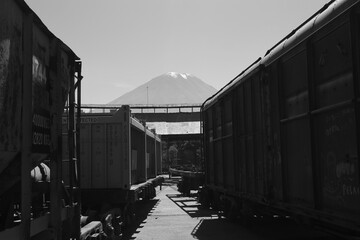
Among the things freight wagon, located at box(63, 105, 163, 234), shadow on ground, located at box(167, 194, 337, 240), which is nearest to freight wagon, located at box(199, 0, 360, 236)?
shadow on ground, located at box(167, 194, 337, 240)

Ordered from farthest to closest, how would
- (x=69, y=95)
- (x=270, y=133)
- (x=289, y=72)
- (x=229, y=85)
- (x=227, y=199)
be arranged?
(x=227, y=199)
(x=229, y=85)
(x=270, y=133)
(x=289, y=72)
(x=69, y=95)

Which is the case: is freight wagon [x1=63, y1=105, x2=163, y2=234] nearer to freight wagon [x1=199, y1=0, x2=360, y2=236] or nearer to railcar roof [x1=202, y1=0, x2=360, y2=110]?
freight wagon [x1=199, y1=0, x2=360, y2=236]

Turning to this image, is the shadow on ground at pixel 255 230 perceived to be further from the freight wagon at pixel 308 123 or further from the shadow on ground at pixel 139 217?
the shadow on ground at pixel 139 217

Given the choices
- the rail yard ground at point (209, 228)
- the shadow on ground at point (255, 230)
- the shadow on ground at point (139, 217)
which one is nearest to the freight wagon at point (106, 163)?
the shadow on ground at point (139, 217)

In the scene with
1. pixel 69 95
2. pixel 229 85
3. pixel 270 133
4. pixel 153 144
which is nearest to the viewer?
pixel 69 95

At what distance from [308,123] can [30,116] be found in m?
3.42

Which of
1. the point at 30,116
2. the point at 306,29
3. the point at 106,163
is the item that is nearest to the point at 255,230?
the point at 106,163

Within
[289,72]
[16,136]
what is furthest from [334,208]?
[16,136]

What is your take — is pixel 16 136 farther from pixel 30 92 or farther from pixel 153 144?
pixel 153 144

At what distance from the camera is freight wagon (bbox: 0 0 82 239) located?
11.3 feet

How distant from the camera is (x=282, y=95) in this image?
638 centimetres

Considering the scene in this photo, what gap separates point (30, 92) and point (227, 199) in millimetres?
8182

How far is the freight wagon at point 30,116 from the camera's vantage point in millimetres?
3449

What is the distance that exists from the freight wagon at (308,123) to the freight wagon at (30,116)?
3.06 metres
